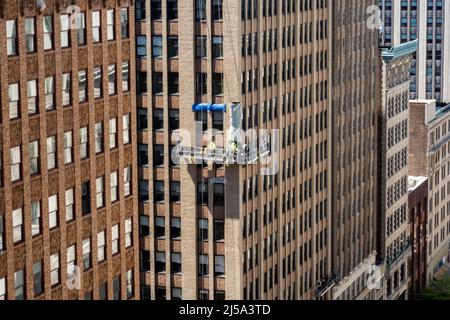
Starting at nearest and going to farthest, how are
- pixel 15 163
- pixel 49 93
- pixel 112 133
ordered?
pixel 15 163, pixel 49 93, pixel 112 133

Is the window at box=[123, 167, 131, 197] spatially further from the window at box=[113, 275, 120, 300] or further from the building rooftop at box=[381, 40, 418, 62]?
the building rooftop at box=[381, 40, 418, 62]

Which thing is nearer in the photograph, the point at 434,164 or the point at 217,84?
the point at 217,84

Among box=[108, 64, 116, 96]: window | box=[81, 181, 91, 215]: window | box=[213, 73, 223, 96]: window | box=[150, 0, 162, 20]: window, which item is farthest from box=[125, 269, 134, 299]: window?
box=[150, 0, 162, 20]: window

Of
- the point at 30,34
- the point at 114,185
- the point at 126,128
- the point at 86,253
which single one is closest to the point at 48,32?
the point at 30,34

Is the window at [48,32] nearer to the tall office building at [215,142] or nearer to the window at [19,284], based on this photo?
the window at [19,284]

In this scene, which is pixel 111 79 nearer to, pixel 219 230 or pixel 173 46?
pixel 173 46

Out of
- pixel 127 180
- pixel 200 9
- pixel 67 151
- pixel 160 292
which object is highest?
pixel 200 9
